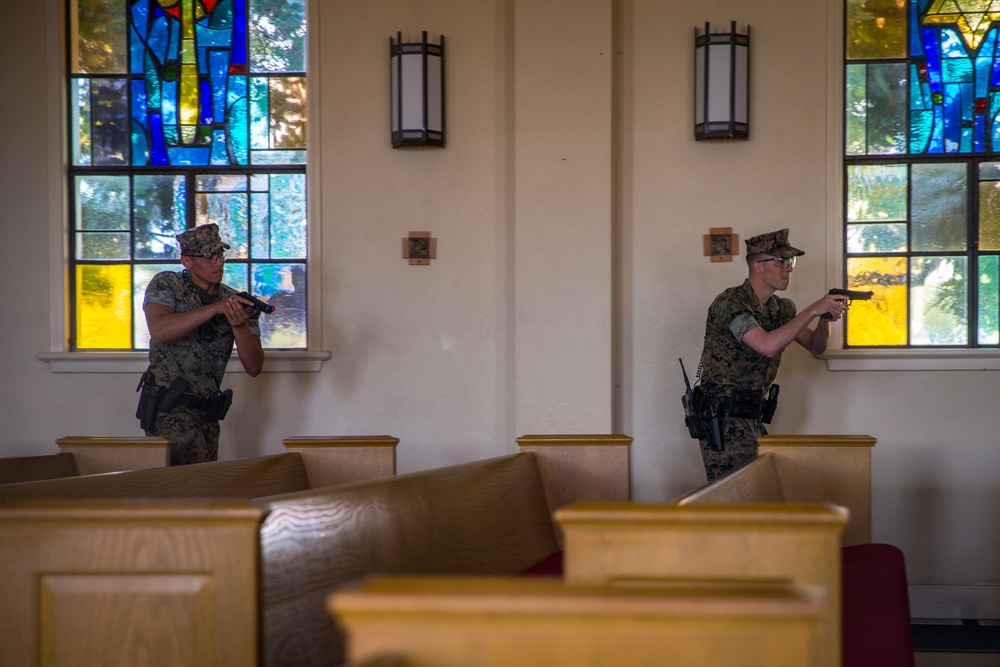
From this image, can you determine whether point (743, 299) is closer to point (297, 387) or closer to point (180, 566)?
point (297, 387)

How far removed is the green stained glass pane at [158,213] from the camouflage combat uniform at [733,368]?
2.53 meters

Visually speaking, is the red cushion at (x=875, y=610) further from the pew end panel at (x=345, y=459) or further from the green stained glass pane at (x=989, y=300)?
the green stained glass pane at (x=989, y=300)

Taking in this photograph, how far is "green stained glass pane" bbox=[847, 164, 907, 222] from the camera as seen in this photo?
424cm

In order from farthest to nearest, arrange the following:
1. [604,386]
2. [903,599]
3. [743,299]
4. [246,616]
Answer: [604,386], [743,299], [903,599], [246,616]

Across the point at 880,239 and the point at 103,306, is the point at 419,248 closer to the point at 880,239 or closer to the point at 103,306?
the point at 103,306

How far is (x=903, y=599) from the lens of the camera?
2.55 meters

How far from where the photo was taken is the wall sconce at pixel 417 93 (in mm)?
4191

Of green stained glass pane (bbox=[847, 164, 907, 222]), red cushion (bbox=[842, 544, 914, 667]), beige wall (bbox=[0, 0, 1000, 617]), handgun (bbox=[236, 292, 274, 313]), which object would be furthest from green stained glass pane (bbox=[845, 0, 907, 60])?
handgun (bbox=[236, 292, 274, 313])

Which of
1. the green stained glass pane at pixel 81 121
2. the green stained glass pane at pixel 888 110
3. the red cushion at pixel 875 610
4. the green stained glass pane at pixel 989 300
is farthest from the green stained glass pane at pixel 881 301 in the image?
the green stained glass pane at pixel 81 121

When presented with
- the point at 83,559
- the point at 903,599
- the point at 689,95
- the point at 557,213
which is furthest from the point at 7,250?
the point at 903,599

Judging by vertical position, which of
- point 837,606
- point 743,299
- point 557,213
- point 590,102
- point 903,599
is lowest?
point 903,599

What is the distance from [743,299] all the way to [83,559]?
275 cm

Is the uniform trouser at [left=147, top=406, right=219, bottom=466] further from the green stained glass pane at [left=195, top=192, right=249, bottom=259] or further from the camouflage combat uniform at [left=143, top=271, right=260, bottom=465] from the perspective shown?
the green stained glass pane at [left=195, top=192, right=249, bottom=259]

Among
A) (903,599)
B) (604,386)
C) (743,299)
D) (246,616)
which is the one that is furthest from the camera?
(604,386)
